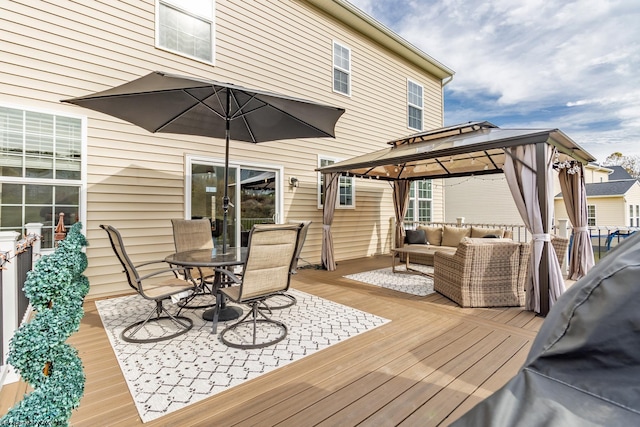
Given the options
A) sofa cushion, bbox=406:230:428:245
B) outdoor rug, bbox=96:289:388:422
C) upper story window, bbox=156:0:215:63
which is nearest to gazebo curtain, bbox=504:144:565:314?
outdoor rug, bbox=96:289:388:422

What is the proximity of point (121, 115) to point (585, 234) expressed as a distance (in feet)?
25.4

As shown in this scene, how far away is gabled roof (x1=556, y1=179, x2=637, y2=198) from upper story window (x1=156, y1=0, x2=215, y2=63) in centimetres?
1824

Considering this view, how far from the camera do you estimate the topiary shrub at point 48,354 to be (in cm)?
105

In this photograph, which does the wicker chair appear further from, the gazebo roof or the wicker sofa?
the wicker sofa

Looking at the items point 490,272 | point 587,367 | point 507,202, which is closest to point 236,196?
point 490,272

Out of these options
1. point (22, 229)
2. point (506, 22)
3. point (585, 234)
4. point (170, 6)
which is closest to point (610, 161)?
point (506, 22)

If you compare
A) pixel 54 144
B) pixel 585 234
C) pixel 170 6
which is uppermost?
pixel 170 6

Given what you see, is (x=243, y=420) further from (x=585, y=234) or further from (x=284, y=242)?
(x=585, y=234)

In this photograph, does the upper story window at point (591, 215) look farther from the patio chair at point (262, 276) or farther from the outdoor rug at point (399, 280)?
the patio chair at point (262, 276)

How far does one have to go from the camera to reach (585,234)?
5.63m

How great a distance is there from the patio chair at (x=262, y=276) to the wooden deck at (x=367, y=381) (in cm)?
66

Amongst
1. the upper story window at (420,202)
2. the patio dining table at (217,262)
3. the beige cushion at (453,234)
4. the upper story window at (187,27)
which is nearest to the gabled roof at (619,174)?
the upper story window at (420,202)

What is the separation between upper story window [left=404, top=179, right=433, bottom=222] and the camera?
9.76 meters

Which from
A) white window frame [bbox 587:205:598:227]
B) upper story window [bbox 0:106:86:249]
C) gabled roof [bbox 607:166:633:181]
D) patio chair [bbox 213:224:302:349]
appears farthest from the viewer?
gabled roof [bbox 607:166:633:181]
